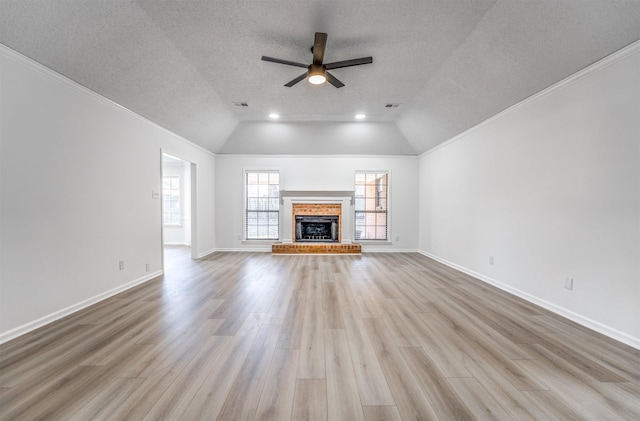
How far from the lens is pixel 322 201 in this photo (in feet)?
21.0

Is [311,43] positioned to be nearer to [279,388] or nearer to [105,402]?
[279,388]

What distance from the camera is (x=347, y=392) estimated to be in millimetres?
1497

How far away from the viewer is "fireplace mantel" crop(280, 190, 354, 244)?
6.39 m

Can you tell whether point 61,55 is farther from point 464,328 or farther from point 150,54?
point 464,328

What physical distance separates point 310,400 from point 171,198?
8.21 m

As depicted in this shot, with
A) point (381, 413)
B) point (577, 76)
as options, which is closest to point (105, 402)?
point (381, 413)

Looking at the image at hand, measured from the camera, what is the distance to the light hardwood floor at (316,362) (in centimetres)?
138

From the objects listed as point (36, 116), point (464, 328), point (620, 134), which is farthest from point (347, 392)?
point (36, 116)

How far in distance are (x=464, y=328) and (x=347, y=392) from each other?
4.96 feet

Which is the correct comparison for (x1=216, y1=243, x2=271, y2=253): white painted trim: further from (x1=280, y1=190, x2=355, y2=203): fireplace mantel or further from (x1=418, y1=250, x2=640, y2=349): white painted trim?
(x1=418, y1=250, x2=640, y2=349): white painted trim

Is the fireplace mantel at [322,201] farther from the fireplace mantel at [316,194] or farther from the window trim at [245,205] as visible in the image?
the window trim at [245,205]

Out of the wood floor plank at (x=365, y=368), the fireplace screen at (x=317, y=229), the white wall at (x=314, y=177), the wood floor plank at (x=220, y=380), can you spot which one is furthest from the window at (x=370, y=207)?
the wood floor plank at (x=220, y=380)

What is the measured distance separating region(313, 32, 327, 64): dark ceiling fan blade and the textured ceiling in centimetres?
33

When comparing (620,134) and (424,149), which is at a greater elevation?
(424,149)
